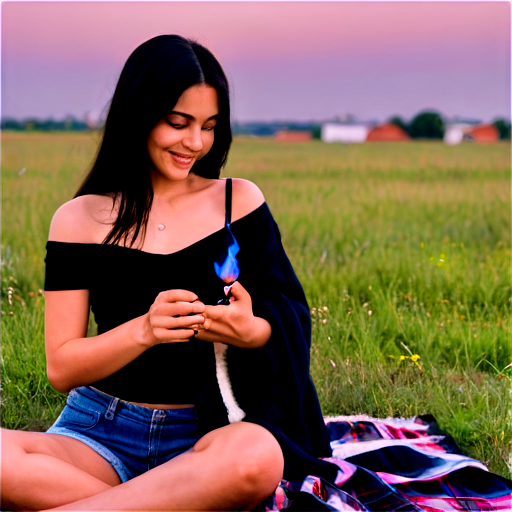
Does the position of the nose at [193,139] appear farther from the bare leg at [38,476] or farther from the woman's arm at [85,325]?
the bare leg at [38,476]

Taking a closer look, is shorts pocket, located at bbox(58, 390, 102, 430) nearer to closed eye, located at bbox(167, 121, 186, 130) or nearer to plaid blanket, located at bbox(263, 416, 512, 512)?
plaid blanket, located at bbox(263, 416, 512, 512)

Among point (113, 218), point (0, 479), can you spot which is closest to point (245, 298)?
point (113, 218)

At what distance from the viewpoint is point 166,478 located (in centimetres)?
230

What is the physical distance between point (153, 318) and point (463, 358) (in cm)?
205

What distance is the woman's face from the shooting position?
8.11 feet

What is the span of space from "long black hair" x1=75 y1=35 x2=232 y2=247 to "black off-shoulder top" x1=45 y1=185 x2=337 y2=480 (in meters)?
0.12

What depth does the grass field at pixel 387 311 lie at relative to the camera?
343 cm

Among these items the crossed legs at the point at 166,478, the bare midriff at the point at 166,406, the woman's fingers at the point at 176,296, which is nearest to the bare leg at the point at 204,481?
the crossed legs at the point at 166,478

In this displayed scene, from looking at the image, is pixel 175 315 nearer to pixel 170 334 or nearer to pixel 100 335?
pixel 170 334

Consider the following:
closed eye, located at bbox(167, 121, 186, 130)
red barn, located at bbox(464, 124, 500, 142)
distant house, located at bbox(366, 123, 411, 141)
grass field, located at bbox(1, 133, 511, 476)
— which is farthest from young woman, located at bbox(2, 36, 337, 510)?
distant house, located at bbox(366, 123, 411, 141)

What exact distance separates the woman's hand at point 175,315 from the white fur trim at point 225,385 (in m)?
0.23

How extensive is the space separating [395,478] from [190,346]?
88 centimetres

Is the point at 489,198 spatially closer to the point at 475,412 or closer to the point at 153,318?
the point at 475,412

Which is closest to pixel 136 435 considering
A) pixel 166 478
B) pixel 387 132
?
pixel 166 478
